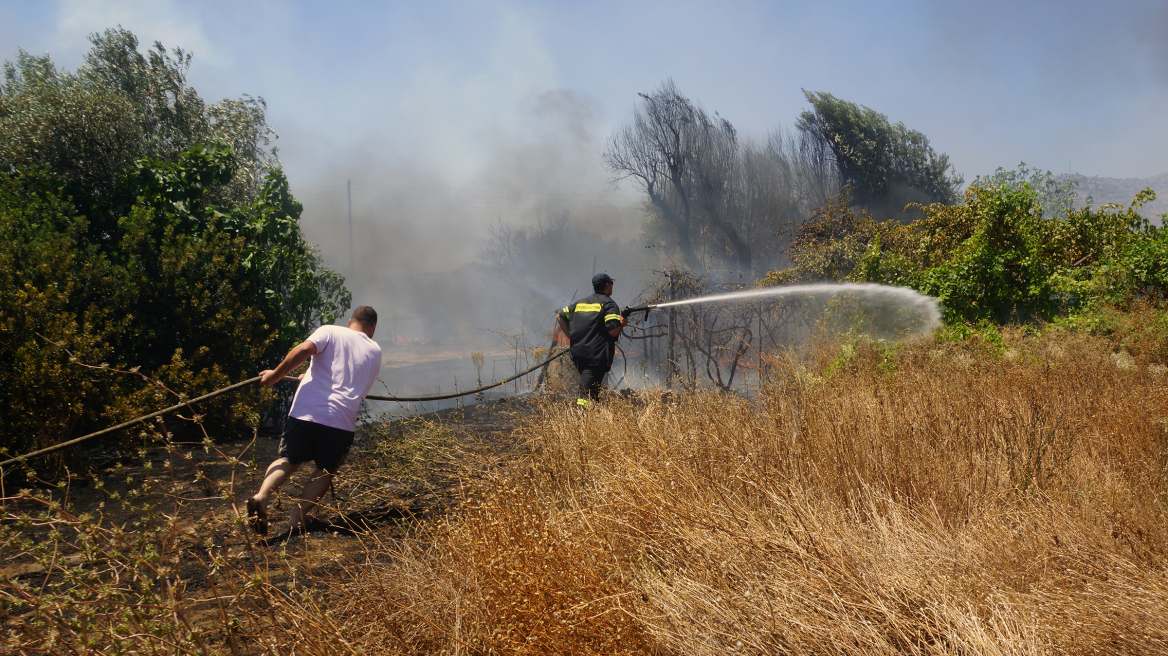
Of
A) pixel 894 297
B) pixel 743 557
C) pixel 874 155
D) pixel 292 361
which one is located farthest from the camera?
pixel 874 155

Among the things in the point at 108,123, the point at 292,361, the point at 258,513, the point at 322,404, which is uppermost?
the point at 108,123

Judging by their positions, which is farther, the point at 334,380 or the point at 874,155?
the point at 874,155

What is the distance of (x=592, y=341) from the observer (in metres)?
5.96

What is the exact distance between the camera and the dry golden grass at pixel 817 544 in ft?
6.00

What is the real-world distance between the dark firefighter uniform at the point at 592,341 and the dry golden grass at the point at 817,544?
1967 mm

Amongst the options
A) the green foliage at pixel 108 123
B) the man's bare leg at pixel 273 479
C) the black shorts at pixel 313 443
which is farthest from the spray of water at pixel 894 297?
the green foliage at pixel 108 123

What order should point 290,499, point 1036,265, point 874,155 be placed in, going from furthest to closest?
point 874,155 < point 1036,265 < point 290,499

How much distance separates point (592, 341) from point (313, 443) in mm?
2890

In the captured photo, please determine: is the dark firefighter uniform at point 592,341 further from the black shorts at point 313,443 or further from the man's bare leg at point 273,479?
the man's bare leg at point 273,479

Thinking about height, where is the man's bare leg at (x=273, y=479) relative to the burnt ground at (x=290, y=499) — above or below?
above

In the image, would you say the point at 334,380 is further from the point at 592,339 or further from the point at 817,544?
the point at 817,544

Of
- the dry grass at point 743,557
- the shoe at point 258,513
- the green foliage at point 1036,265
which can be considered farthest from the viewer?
the green foliage at point 1036,265

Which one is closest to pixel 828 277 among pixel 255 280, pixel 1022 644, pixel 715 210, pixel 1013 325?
pixel 1013 325

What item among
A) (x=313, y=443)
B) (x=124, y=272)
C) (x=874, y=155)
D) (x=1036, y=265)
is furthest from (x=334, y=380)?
(x=874, y=155)
